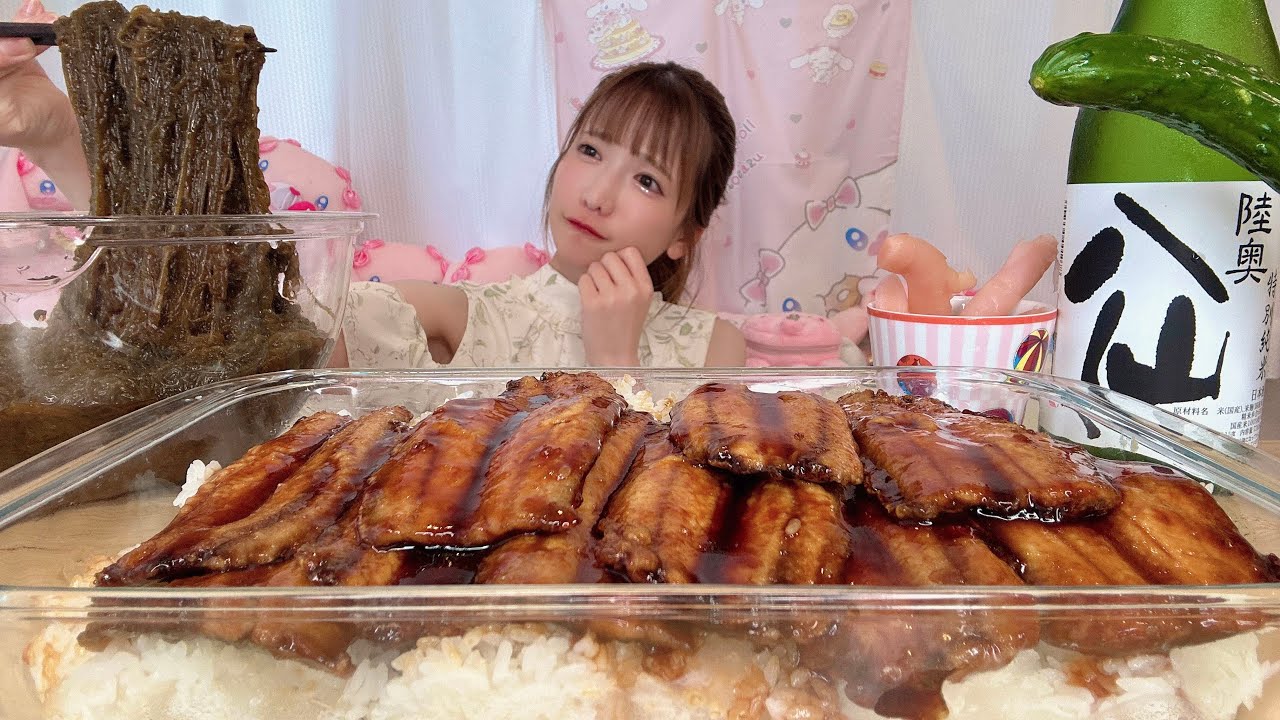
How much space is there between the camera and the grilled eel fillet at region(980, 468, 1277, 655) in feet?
1.72

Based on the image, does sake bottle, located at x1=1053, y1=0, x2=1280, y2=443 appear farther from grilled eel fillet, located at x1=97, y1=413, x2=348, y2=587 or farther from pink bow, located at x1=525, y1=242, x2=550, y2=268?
pink bow, located at x1=525, y1=242, x2=550, y2=268

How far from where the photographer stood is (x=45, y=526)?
724 millimetres

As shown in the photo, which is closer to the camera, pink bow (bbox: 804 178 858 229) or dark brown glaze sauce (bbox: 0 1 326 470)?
dark brown glaze sauce (bbox: 0 1 326 470)

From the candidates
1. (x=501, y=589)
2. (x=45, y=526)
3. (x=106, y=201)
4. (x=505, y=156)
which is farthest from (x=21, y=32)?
(x=505, y=156)

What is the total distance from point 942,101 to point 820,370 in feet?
8.32

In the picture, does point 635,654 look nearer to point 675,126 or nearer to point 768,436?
point 768,436

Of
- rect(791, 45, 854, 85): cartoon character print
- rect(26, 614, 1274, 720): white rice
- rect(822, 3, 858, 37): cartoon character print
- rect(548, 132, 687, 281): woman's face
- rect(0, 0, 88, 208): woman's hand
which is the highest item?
rect(822, 3, 858, 37): cartoon character print

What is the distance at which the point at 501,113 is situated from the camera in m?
3.30

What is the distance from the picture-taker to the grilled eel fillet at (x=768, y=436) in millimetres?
697

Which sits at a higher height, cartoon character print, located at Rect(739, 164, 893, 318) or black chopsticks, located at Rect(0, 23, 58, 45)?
black chopsticks, located at Rect(0, 23, 58, 45)

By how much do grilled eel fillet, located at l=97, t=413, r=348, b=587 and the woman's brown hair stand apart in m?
1.57

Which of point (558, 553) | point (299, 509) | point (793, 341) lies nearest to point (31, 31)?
point (299, 509)

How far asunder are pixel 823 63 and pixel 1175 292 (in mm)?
2425

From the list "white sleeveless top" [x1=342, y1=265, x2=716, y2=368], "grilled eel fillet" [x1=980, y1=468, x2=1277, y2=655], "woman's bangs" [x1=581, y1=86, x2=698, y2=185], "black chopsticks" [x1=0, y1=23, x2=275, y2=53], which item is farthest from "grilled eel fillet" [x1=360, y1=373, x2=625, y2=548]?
"woman's bangs" [x1=581, y1=86, x2=698, y2=185]
